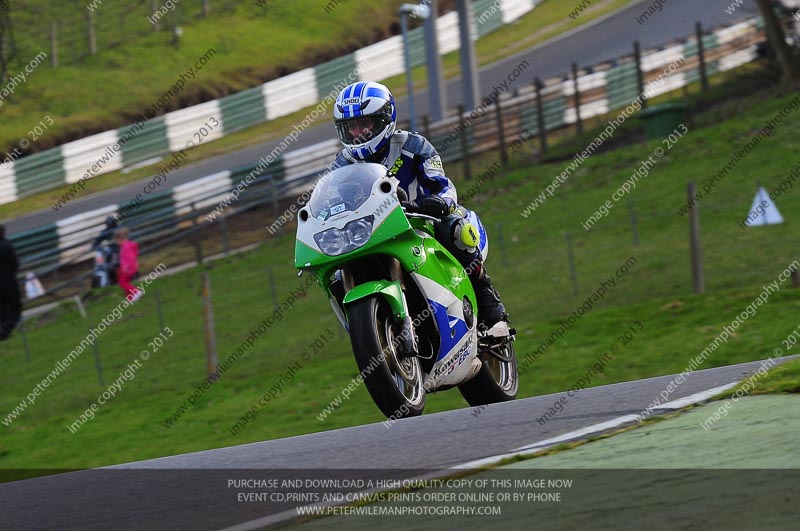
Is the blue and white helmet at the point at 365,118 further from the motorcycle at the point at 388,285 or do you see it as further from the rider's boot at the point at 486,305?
the rider's boot at the point at 486,305

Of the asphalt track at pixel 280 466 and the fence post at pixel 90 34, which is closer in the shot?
the asphalt track at pixel 280 466

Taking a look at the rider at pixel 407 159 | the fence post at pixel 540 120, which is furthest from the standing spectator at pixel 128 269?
the rider at pixel 407 159

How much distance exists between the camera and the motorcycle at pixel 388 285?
8.08m

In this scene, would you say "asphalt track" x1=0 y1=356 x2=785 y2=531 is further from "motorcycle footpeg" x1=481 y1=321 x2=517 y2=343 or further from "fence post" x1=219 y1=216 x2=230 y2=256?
"fence post" x1=219 y1=216 x2=230 y2=256

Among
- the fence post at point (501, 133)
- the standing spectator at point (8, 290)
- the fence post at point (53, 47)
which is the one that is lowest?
the fence post at point (53, 47)

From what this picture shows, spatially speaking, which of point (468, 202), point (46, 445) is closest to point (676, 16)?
point (468, 202)

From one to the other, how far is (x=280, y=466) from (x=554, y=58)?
39855mm

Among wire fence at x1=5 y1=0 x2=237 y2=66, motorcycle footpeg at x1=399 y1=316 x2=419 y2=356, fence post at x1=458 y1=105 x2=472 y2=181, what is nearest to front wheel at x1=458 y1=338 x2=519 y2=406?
motorcycle footpeg at x1=399 y1=316 x2=419 y2=356

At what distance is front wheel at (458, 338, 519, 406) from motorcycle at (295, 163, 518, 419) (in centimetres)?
51

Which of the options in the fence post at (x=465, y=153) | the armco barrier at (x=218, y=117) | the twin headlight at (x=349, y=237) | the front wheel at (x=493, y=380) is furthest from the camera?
the armco barrier at (x=218, y=117)

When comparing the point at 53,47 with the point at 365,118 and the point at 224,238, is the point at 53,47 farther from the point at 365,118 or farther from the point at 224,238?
the point at 365,118

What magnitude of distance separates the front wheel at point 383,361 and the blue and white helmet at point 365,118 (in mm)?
1311

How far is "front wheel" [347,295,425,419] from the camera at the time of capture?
7.90m

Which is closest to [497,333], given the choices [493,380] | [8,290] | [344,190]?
[493,380]
